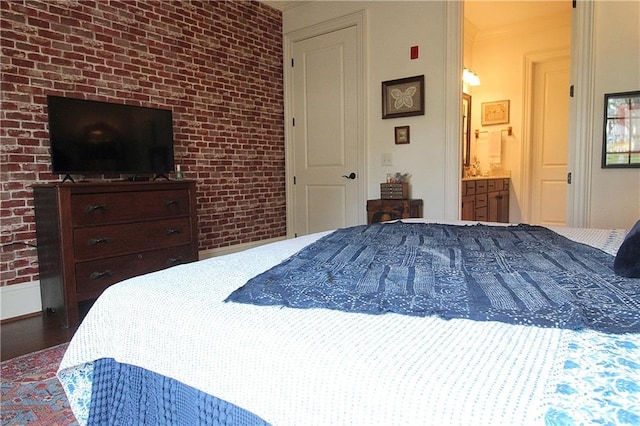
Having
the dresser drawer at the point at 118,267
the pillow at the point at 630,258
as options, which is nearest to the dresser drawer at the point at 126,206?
the dresser drawer at the point at 118,267

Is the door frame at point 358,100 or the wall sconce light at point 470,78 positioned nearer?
the door frame at point 358,100

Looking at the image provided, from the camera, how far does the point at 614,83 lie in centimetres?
303

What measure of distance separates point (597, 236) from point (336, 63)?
3401mm

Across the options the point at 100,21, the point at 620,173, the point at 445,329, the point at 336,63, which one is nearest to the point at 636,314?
the point at 445,329

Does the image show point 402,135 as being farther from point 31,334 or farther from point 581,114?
point 31,334

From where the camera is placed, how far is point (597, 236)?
5.74 feet

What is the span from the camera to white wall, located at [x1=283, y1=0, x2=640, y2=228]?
2996mm

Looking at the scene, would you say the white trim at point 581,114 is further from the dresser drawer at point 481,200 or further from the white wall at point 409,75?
the dresser drawer at point 481,200

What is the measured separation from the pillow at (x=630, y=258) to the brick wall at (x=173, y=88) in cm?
337

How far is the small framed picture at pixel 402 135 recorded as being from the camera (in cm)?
403

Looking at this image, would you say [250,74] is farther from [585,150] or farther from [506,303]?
[506,303]

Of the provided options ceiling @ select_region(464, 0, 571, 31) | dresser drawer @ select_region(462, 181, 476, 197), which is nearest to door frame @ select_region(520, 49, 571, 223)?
ceiling @ select_region(464, 0, 571, 31)

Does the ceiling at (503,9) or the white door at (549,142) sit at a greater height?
the ceiling at (503,9)

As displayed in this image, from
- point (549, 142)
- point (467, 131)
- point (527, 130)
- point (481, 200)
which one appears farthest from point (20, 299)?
point (549, 142)
